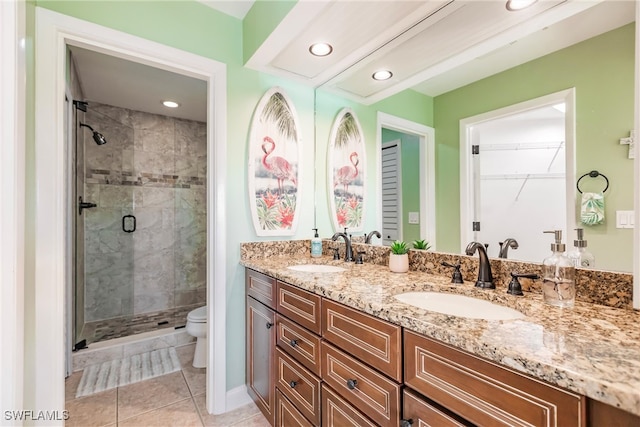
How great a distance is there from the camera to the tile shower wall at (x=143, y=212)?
122 inches

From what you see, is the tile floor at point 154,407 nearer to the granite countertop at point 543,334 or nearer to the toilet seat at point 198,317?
the toilet seat at point 198,317

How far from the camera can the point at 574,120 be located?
3.32ft

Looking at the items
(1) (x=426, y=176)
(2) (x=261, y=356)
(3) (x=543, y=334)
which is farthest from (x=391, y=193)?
(2) (x=261, y=356)

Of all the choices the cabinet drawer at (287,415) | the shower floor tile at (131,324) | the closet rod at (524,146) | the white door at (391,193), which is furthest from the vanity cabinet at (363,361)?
the shower floor tile at (131,324)

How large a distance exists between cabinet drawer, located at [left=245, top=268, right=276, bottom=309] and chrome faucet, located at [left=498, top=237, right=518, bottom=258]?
107cm

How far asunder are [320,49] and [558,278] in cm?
167

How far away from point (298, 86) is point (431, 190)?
4.37 feet

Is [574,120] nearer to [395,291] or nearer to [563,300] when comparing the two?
[563,300]

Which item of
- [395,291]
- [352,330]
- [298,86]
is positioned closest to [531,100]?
[395,291]

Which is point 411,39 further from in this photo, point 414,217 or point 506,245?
point 506,245

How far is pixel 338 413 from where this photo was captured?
3.64ft

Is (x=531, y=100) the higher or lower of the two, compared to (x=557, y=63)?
lower

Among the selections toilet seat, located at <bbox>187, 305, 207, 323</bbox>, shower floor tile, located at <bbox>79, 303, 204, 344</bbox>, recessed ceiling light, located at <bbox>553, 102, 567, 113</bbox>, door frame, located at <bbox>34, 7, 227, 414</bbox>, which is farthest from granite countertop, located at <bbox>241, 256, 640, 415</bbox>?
shower floor tile, located at <bbox>79, 303, 204, 344</bbox>

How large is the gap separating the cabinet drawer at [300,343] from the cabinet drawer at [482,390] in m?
0.48
